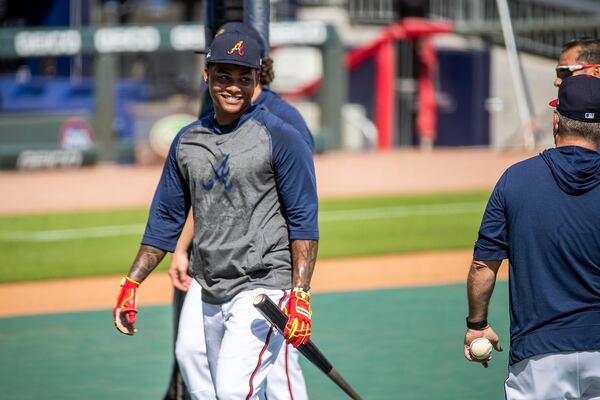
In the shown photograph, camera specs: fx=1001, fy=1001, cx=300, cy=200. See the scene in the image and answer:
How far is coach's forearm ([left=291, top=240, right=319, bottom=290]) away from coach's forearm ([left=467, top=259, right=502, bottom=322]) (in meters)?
0.79

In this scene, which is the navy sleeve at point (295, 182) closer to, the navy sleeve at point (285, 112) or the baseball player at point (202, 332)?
the baseball player at point (202, 332)

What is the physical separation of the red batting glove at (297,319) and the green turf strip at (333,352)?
207 centimetres

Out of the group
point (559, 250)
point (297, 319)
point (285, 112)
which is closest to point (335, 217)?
point (285, 112)

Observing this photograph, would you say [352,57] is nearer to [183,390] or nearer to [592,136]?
[183,390]

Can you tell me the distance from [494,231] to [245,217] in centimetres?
114

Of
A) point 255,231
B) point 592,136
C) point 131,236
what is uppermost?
point 592,136

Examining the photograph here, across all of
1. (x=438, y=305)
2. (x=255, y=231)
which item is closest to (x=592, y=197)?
(x=255, y=231)

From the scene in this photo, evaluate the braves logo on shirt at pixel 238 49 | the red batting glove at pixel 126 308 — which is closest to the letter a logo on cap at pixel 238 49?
the braves logo on shirt at pixel 238 49

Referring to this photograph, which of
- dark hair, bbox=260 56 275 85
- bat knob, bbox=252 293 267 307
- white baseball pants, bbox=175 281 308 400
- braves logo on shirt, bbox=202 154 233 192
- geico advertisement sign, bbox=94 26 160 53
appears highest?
geico advertisement sign, bbox=94 26 160 53

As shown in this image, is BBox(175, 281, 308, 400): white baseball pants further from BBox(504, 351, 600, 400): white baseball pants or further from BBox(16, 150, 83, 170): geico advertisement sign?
BBox(16, 150, 83, 170): geico advertisement sign

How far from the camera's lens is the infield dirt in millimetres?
9727

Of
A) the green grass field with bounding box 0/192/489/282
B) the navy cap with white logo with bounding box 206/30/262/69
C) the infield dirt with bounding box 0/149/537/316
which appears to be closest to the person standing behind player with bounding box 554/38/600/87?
the navy cap with white logo with bounding box 206/30/262/69

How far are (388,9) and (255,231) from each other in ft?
79.0

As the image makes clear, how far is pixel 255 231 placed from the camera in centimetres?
430
